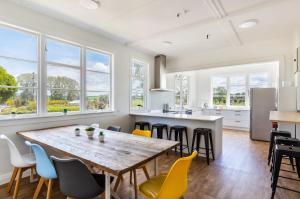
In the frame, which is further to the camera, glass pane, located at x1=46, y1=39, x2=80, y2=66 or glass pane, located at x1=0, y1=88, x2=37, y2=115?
glass pane, located at x1=46, y1=39, x2=80, y2=66

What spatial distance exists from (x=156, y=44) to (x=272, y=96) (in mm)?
3797

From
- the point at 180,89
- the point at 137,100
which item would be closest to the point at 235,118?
the point at 180,89

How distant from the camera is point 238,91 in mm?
7059

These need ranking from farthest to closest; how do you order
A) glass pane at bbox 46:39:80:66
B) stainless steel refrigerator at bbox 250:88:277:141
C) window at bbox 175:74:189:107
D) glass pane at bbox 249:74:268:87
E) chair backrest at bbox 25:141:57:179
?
A: window at bbox 175:74:189:107 → glass pane at bbox 249:74:268:87 → stainless steel refrigerator at bbox 250:88:277:141 → glass pane at bbox 46:39:80:66 → chair backrest at bbox 25:141:57:179

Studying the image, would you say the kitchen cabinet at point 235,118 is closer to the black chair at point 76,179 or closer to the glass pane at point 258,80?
the glass pane at point 258,80

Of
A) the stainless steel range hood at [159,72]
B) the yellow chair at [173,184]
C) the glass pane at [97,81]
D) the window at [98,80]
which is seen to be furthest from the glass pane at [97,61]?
the yellow chair at [173,184]

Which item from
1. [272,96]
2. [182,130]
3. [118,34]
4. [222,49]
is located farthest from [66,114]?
[272,96]

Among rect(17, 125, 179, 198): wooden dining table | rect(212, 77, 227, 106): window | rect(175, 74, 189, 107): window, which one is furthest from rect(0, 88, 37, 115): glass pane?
rect(212, 77, 227, 106): window

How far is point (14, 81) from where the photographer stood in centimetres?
276

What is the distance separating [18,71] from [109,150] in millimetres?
2301

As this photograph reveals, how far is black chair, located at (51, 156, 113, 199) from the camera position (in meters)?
1.33

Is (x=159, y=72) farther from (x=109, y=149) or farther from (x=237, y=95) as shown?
(x=109, y=149)

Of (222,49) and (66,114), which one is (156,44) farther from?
(66,114)

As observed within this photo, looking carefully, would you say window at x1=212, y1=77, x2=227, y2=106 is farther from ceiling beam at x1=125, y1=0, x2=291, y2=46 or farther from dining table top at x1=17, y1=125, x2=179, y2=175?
dining table top at x1=17, y1=125, x2=179, y2=175
